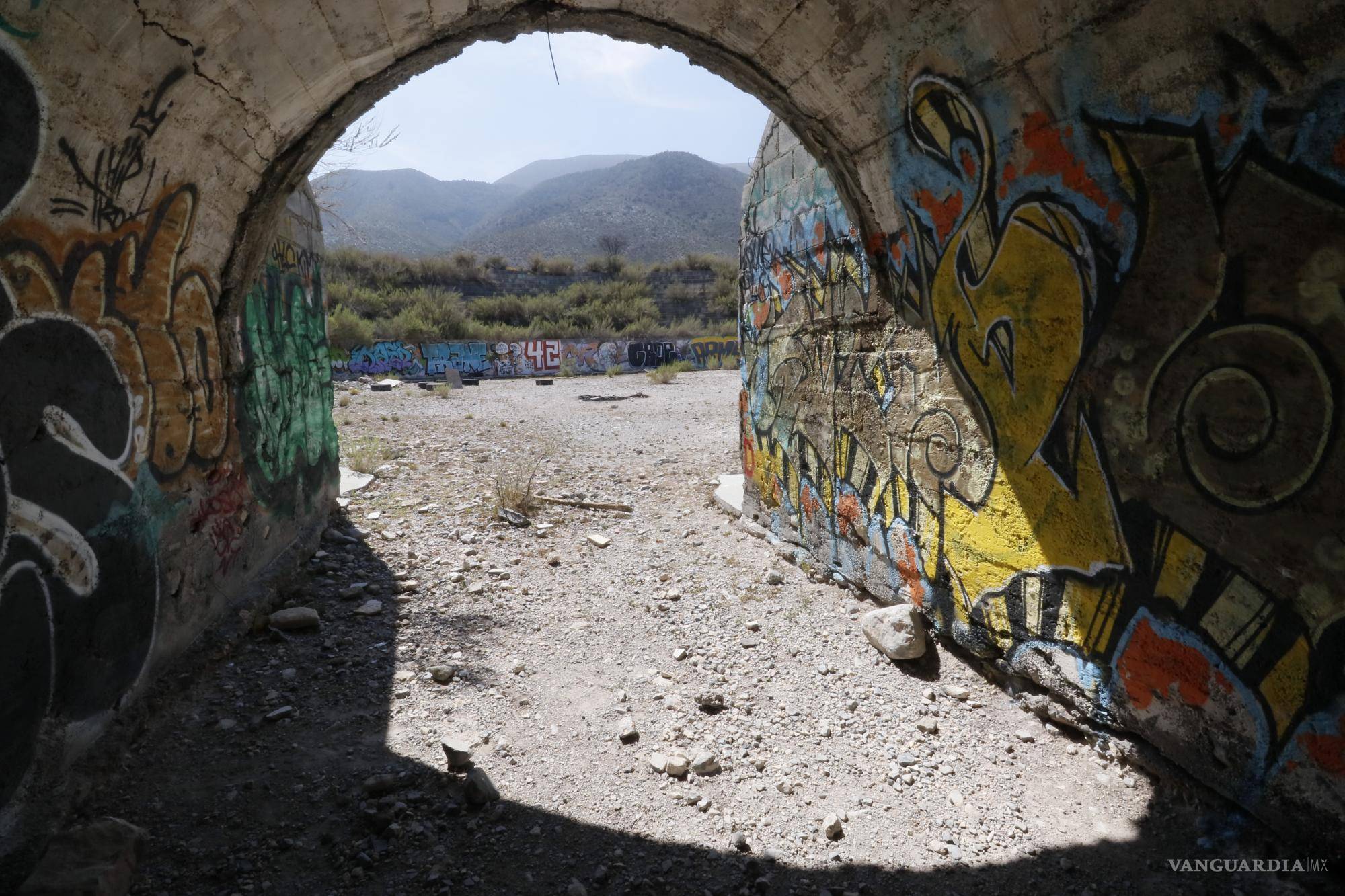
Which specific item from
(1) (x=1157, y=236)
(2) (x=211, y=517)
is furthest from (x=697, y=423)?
(1) (x=1157, y=236)

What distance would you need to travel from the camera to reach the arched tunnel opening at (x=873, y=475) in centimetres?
189

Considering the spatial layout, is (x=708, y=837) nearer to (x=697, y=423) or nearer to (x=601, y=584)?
(x=601, y=584)

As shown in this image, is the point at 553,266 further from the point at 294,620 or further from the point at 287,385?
the point at 294,620

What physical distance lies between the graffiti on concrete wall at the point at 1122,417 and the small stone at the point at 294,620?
331 cm

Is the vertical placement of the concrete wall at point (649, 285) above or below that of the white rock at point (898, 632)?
above

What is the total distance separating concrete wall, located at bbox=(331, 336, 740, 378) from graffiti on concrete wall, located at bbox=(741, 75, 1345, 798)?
20711mm

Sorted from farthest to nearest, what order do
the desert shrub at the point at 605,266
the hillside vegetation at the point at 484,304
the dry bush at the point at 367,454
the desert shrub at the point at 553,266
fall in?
the desert shrub at the point at 605,266
the desert shrub at the point at 553,266
the hillside vegetation at the point at 484,304
the dry bush at the point at 367,454

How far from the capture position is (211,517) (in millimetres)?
3289

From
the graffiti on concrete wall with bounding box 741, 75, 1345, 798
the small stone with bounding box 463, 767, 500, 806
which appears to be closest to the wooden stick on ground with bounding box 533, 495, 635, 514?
the graffiti on concrete wall with bounding box 741, 75, 1345, 798

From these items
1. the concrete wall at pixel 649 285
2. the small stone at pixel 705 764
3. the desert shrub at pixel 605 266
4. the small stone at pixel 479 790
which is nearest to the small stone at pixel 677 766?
the small stone at pixel 705 764

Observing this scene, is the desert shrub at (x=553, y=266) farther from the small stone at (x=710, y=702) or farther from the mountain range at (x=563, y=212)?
the small stone at (x=710, y=702)

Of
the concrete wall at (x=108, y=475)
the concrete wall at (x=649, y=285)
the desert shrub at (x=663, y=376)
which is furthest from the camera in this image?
the concrete wall at (x=649, y=285)

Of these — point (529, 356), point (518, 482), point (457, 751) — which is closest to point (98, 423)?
point (457, 751)

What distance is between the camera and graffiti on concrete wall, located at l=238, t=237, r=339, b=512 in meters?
3.93
